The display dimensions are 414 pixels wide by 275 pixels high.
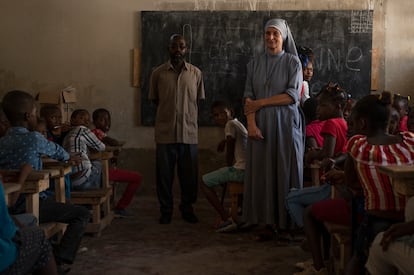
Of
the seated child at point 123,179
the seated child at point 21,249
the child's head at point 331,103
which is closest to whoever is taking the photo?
the seated child at point 21,249

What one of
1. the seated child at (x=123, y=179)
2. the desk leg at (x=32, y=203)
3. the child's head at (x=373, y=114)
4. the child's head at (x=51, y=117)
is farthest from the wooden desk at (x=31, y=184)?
the seated child at (x=123, y=179)

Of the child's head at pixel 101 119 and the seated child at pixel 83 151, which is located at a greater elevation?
the child's head at pixel 101 119

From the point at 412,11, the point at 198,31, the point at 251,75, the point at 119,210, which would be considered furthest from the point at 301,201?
the point at 412,11

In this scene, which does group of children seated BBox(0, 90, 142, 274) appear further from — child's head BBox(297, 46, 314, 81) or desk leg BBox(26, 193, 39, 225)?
child's head BBox(297, 46, 314, 81)

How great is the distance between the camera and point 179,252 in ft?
14.5

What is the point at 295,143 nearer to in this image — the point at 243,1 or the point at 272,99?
the point at 272,99

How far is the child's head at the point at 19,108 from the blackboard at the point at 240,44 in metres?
3.78

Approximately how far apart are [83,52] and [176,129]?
2.22 meters

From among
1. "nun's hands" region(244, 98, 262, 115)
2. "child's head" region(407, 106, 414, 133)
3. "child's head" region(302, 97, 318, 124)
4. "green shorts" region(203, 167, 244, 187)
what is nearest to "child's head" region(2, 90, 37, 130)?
"nun's hands" region(244, 98, 262, 115)

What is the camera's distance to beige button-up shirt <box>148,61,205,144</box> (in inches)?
226

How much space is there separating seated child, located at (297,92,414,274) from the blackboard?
13.7 feet

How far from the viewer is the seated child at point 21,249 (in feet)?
7.71

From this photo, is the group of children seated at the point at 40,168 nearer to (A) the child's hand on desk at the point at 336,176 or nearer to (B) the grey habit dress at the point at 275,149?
(B) the grey habit dress at the point at 275,149

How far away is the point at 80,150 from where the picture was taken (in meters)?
4.95
